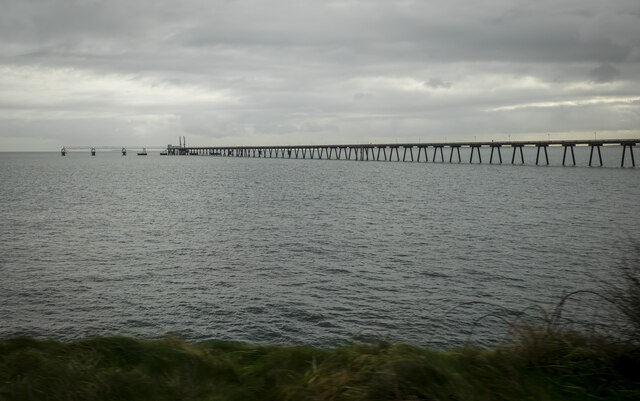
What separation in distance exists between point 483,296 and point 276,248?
49.8ft

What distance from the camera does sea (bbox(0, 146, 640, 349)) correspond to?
19.6 m

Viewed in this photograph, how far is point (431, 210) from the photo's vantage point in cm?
5206

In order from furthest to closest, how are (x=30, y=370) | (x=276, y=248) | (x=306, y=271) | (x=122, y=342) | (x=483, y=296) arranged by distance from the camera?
(x=276, y=248)
(x=306, y=271)
(x=483, y=296)
(x=122, y=342)
(x=30, y=370)

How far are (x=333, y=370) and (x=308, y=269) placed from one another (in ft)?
70.1

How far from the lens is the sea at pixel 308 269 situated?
1956cm

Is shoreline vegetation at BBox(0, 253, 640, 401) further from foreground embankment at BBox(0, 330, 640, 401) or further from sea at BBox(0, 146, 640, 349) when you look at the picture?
sea at BBox(0, 146, 640, 349)

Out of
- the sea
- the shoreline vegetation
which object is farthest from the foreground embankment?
the sea

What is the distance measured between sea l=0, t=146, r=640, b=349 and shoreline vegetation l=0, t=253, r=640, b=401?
70 cm

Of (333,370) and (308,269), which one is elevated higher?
(333,370)

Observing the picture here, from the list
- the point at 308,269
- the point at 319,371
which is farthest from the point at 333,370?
the point at 308,269

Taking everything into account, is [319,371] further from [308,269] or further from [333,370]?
[308,269]

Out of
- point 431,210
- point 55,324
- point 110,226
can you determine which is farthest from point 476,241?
point 110,226

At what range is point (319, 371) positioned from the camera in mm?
6625

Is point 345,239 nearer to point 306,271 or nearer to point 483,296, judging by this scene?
point 306,271
